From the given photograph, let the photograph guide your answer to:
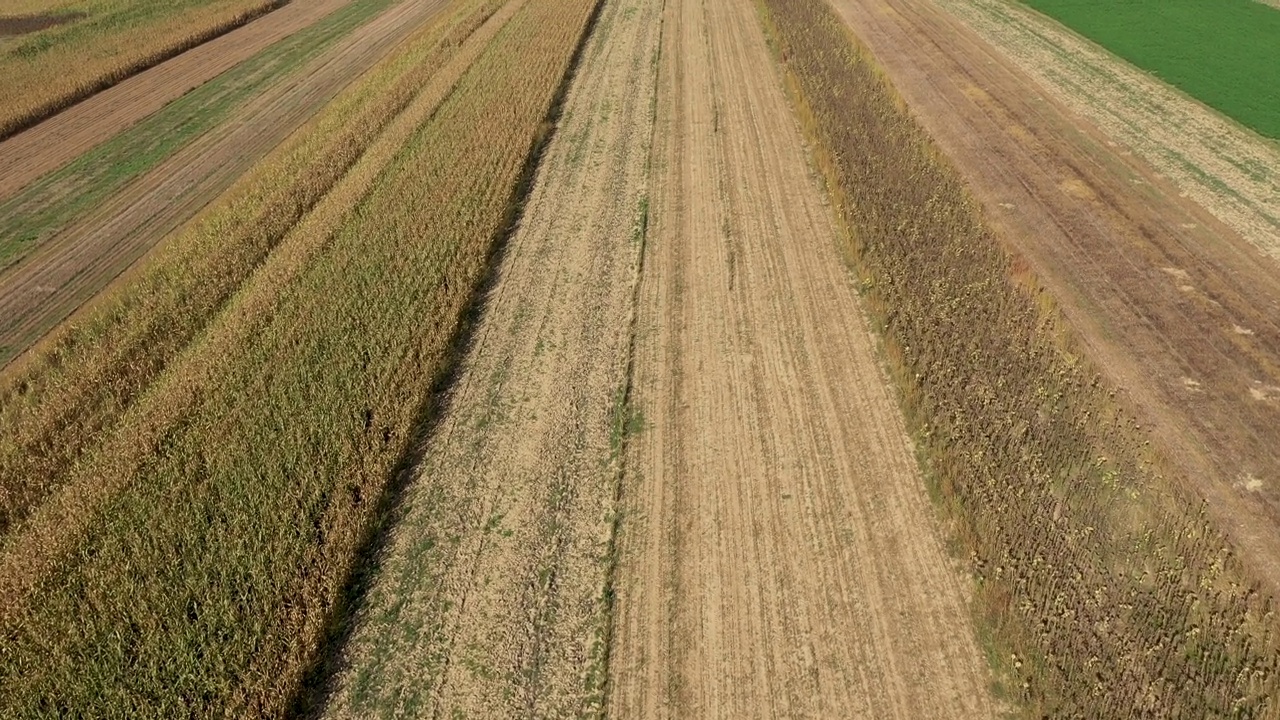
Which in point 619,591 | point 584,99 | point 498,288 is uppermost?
point 584,99

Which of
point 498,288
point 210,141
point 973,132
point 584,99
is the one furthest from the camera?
point 584,99

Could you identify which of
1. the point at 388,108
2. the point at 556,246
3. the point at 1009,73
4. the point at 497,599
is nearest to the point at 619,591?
the point at 497,599

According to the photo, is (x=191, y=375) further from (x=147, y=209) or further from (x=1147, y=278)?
(x=1147, y=278)

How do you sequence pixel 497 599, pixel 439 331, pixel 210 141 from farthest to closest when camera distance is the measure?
1. pixel 210 141
2. pixel 439 331
3. pixel 497 599

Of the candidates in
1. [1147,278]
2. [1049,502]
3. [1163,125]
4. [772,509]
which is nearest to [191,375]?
[772,509]

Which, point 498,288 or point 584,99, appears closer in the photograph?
point 498,288

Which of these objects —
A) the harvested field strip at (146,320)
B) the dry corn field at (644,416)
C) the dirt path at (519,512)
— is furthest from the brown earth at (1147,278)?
the harvested field strip at (146,320)

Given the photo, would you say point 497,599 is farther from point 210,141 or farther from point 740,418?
point 210,141

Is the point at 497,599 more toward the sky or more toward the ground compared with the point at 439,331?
more toward the ground
